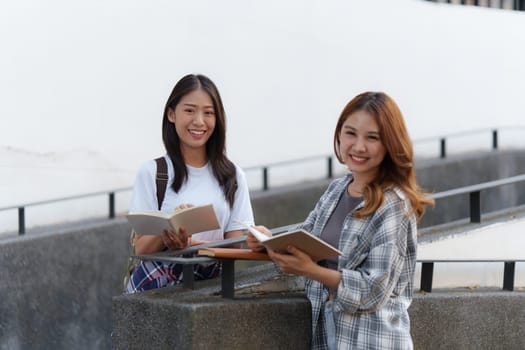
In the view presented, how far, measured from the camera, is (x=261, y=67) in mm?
11523

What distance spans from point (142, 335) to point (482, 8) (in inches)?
412

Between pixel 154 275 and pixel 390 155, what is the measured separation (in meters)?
1.26

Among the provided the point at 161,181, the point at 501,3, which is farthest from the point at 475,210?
the point at 501,3

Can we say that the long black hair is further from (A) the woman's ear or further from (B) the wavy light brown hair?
(B) the wavy light brown hair

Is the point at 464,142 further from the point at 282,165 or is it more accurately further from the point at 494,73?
the point at 282,165

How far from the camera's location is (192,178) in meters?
4.08

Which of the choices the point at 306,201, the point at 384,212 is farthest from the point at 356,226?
the point at 306,201

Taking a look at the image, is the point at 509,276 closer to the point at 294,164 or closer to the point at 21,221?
the point at 21,221

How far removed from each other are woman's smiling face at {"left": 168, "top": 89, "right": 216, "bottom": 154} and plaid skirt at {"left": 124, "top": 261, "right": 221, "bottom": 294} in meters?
0.53

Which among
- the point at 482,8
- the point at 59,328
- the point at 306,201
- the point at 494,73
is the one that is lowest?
the point at 59,328

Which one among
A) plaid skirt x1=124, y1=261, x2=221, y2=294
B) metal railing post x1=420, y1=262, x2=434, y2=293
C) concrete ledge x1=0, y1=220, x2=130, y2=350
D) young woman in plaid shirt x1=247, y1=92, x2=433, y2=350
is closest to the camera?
young woman in plaid shirt x1=247, y1=92, x2=433, y2=350

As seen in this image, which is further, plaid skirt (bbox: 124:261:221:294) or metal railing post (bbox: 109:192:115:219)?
metal railing post (bbox: 109:192:115:219)

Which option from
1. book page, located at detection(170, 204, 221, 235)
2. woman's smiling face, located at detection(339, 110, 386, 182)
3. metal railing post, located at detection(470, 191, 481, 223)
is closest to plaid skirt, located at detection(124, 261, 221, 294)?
book page, located at detection(170, 204, 221, 235)

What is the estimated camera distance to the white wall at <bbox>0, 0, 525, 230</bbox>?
9305mm
